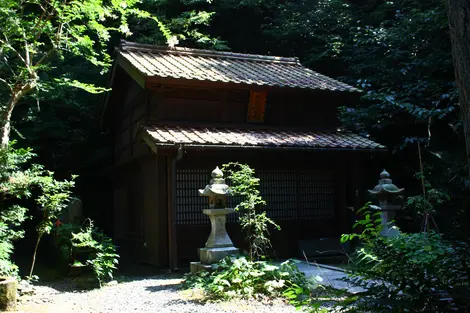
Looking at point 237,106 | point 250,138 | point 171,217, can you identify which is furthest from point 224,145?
point 237,106

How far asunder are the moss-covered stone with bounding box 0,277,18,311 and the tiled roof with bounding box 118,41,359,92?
213 inches

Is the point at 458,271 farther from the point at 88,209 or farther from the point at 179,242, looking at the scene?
the point at 88,209

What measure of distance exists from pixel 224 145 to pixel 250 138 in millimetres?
1055

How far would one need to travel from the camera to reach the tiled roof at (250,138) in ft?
33.1

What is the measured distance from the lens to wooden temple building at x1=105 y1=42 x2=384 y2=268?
34.9 ft

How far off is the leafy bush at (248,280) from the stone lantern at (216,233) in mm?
546

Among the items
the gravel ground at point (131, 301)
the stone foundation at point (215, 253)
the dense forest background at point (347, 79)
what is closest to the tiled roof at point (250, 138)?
the dense forest background at point (347, 79)

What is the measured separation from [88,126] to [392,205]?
1150 cm

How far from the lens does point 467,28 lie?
3049 mm

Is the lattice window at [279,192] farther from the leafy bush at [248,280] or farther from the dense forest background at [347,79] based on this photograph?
the leafy bush at [248,280]

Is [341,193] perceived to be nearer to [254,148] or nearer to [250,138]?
[250,138]

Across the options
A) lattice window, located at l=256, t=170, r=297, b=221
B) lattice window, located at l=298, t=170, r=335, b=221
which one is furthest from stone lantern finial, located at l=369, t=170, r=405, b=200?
lattice window, located at l=256, t=170, r=297, b=221

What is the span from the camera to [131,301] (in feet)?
23.7

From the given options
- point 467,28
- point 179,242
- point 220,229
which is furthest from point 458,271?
point 179,242
